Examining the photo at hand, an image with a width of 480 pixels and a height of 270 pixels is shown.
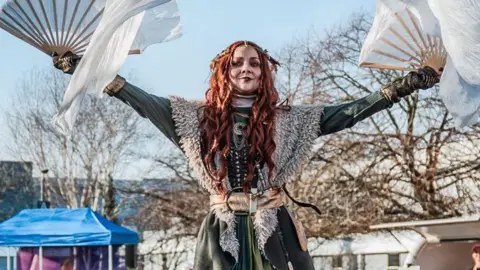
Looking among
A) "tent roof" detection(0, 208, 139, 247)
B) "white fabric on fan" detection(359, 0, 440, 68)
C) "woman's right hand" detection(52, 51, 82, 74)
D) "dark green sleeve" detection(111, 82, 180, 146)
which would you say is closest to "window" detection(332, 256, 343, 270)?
"tent roof" detection(0, 208, 139, 247)

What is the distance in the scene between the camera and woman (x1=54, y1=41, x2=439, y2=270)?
3.39 m

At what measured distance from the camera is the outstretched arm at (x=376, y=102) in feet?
11.2

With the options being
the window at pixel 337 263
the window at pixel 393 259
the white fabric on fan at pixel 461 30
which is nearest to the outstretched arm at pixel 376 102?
the white fabric on fan at pixel 461 30

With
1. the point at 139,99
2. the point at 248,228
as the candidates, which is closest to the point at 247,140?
the point at 248,228

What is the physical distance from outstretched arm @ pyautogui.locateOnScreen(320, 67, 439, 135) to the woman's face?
0.32 m

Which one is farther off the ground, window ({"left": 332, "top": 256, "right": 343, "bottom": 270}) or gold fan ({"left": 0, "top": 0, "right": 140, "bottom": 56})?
gold fan ({"left": 0, "top": 0, "right": 140, "bottom": 56})

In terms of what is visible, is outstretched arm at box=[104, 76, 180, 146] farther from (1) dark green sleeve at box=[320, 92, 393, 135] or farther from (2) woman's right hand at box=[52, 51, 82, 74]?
(1) dark green sleeve at box=[320, 92, 393, 135]

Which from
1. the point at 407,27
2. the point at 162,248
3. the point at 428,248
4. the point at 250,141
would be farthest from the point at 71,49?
the point at 162,248

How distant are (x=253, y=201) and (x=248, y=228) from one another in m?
0.11

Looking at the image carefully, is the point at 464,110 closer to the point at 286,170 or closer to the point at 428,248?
the point at 286,170

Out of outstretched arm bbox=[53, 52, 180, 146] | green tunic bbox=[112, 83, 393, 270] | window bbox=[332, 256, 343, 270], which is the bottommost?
window bbox=[332, 256, 343, 270]

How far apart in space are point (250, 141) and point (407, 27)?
2.78 feet

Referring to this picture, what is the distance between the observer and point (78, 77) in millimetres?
3256

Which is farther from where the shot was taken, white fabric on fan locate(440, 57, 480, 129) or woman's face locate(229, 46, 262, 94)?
woman's face locate(229, 46, 262, 94)
